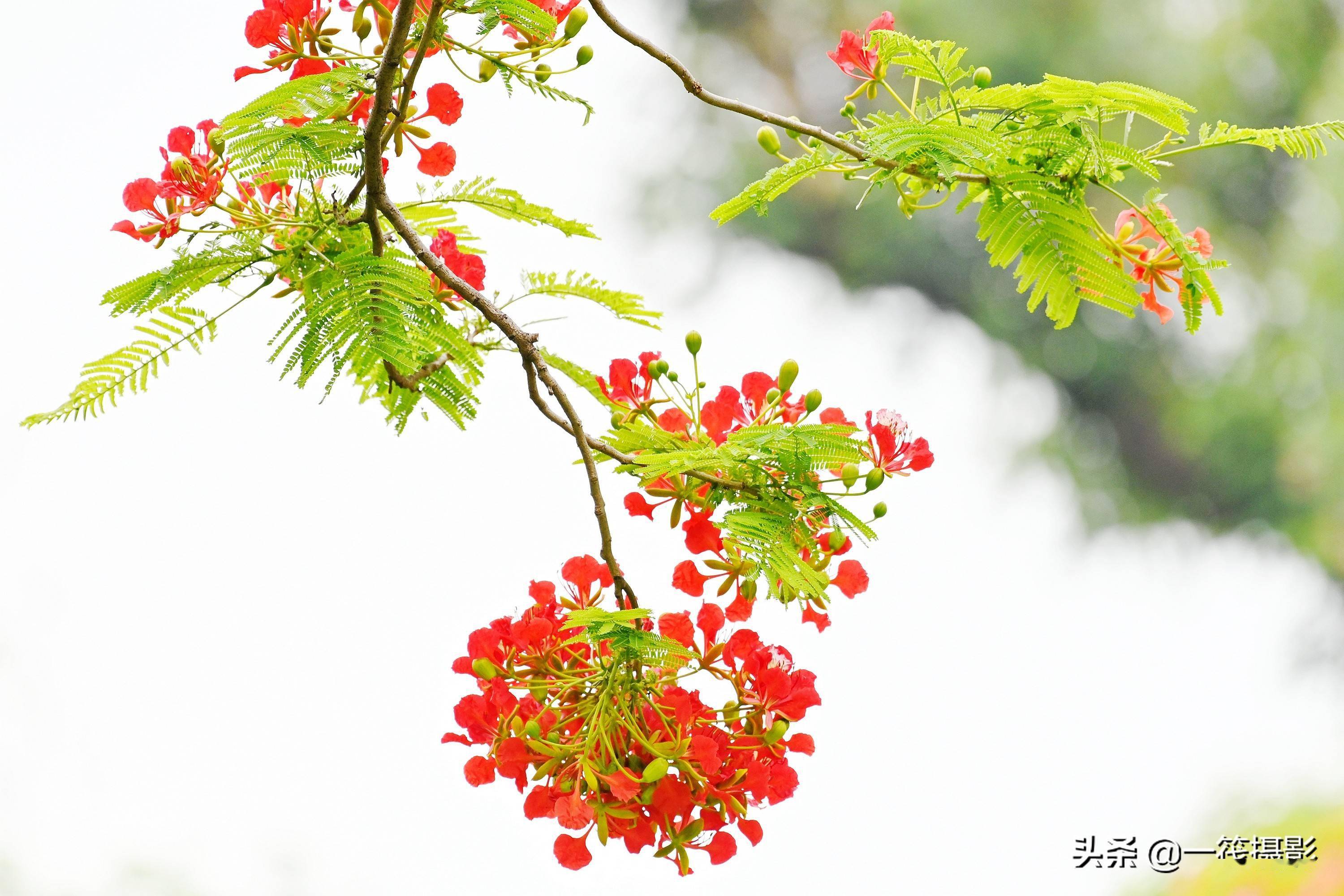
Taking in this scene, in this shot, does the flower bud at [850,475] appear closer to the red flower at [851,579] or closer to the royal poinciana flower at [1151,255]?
the red flower at [851,579]

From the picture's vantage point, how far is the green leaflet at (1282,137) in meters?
0.76

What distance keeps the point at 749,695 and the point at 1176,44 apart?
3.09 meters

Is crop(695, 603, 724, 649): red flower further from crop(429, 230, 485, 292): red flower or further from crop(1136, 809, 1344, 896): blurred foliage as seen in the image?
crop(1136, 809, 1344, 896): blurred foliage

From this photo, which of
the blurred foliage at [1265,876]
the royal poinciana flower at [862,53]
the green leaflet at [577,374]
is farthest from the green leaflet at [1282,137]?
the blurred foliage at [1265,876]

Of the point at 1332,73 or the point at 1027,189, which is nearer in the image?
the point at 1027,189

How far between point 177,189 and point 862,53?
492 millimetres

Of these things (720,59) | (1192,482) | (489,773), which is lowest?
(489,773)

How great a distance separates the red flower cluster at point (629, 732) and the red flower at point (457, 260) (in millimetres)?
287

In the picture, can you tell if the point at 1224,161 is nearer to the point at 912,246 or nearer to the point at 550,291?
the point at 912,246

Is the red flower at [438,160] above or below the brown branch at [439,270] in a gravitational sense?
above

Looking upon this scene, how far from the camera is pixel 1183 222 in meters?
3.30

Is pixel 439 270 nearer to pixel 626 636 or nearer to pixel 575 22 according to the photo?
pixel 575 22

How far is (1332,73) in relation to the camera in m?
3.40

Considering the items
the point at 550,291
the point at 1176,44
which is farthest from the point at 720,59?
the point at 550,291
